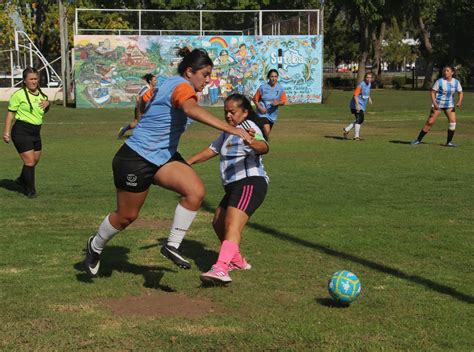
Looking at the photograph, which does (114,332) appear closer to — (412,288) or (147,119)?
(147,119)

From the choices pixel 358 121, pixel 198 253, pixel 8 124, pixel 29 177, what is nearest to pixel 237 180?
pixel 198 253

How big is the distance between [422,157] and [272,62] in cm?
2201

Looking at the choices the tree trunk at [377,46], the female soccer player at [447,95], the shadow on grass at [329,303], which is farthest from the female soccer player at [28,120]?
the tree trunk at [377,46]

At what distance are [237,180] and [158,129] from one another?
3.02 feet

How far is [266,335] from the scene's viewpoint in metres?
4.63

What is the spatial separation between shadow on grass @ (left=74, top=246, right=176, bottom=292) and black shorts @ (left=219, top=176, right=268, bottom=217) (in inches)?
37.0

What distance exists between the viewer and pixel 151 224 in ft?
28.1

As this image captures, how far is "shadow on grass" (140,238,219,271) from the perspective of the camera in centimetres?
663

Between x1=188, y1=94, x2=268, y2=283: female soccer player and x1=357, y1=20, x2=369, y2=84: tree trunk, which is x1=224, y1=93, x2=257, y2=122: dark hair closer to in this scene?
x1=188, y1=94, x2=268, y2=283: female soccer player

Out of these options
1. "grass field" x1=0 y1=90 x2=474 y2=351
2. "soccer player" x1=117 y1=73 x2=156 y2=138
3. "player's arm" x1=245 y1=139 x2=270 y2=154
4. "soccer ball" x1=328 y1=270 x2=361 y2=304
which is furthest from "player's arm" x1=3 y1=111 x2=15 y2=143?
"soccer ball" x1=328 y1=270 x2=361 y2=304

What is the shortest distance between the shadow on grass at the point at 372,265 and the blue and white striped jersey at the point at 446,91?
1090 centimetres

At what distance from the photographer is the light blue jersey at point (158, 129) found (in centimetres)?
562

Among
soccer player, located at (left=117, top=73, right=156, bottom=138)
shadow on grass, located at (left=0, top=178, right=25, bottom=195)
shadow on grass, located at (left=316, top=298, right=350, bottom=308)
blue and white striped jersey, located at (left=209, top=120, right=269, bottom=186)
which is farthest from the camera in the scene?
soccer player, located at (left=117, top=73, right=156, bottom=138)

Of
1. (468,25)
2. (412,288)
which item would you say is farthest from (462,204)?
(468,25)
